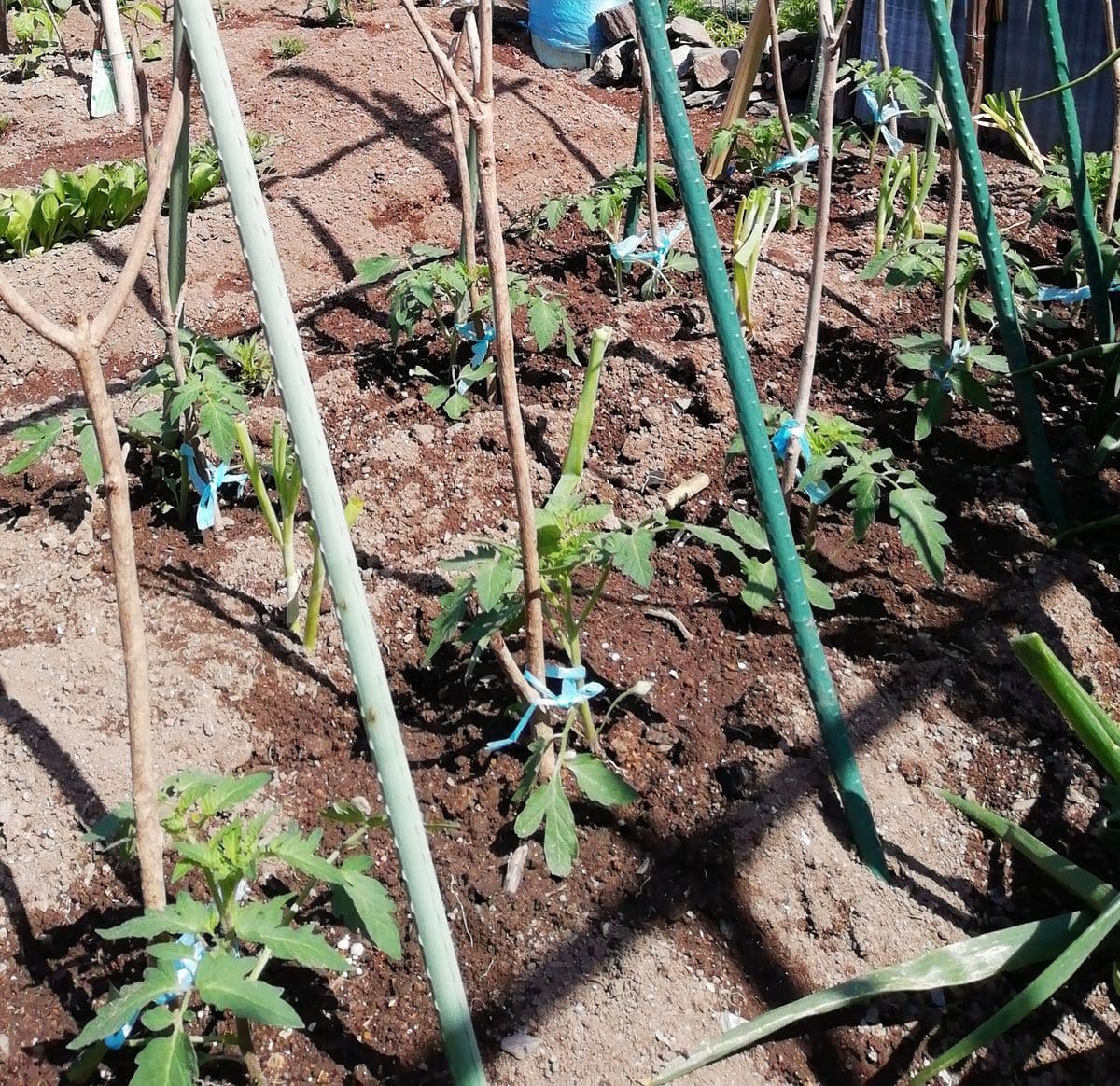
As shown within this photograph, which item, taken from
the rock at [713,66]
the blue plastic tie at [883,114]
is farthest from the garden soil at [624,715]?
the rock at [713,66]

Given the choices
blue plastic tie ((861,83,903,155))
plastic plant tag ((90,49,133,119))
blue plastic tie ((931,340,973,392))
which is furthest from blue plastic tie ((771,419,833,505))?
plastic plant tag ((90,49,133,119))

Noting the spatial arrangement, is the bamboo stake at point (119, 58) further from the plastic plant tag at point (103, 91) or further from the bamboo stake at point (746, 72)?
the bamboo stake at point (746, 72)

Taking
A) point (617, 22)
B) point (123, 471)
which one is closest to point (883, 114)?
point (617, 22)

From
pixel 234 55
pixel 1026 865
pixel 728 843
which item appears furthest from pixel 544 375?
pixel 234 55

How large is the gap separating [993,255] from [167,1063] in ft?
6.77

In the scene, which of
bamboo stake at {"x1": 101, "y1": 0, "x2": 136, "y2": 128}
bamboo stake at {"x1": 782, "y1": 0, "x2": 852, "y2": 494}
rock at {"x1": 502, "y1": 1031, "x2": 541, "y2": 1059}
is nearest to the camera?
rock at {"x1": 502, "y1": 1031, "x2": 541, "y2": 1059}

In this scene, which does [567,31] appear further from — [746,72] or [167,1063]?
[167,1063]

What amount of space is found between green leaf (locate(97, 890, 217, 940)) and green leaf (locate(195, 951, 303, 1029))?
0.05 meters

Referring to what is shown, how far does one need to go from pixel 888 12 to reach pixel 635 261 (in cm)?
321

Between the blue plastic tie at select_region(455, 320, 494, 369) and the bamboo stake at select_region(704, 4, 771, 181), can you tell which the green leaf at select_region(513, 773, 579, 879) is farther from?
the bamboo stake at select_region(704, 4, 771, 181)

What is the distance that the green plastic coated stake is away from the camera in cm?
110

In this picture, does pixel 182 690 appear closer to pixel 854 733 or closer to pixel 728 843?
pixel 728 843

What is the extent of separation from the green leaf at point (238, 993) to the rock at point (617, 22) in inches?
222

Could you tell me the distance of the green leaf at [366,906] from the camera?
4.35ft
